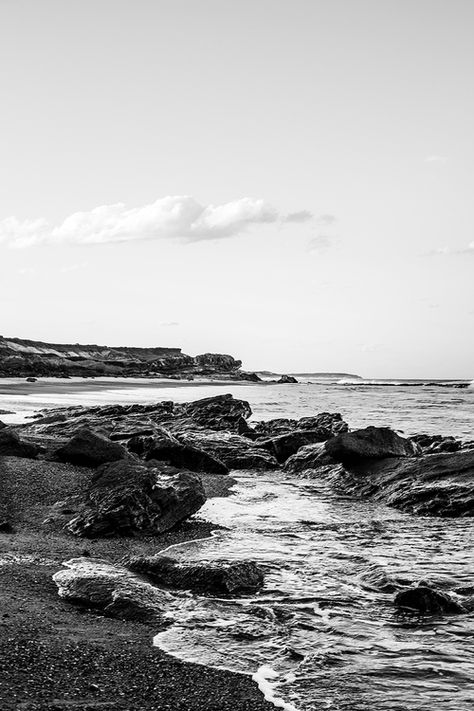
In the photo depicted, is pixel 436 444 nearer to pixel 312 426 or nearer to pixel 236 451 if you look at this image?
pixel 312 426

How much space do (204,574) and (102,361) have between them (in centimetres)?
11505

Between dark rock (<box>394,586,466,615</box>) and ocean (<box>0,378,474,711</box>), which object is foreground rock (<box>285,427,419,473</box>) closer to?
ocean (<box>0,378,474,711</box>)

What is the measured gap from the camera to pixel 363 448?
59.8 ft

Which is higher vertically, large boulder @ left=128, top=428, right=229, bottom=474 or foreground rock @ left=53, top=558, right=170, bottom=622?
large boulder @ left=128, top=428, right=229, bottom=474

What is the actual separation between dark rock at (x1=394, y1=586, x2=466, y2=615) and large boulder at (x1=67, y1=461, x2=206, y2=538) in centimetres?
456

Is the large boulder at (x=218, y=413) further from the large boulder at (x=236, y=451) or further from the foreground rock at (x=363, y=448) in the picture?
the foreground rock at (x=363, y=448)

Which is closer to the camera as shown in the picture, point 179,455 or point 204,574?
point 204,574

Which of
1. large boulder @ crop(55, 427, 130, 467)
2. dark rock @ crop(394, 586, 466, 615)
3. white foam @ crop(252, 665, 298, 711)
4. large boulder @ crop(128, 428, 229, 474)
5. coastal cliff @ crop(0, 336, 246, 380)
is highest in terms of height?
coastal cliff @ crop(0, 336, 246, 380)

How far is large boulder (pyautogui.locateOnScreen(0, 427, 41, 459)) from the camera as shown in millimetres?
15648

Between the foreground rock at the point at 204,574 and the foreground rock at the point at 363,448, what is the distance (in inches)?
377

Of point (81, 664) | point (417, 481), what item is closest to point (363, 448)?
point (417, 481)

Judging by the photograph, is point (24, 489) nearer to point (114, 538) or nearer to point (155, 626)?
point (114, 538)

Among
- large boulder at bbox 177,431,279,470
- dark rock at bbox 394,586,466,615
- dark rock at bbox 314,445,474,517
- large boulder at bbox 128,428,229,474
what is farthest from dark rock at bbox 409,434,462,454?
dark rock at bbox 394,586,466,615

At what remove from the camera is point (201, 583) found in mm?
8469
